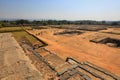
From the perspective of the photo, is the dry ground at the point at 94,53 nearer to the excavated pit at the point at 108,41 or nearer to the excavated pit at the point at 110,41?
the excavated pit at the point at 108,41

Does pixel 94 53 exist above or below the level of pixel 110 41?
below

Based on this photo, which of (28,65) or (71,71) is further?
(28,65)

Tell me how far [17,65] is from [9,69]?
3.31 ft

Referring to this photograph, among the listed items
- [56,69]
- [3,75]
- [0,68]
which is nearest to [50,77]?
[56,69]

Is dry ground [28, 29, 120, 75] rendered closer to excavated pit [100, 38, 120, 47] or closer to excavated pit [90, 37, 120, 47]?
excavated pit [90, 37, 120, 47]

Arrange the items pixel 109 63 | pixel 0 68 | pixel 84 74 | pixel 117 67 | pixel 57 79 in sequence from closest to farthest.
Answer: pixel 57 79 → pixel 84 74 → pixel 0 68 → pixel 117 67 → pixel 109 63

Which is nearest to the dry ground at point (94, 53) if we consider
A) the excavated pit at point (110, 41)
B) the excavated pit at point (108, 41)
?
the excavated pit at point (108, 41)

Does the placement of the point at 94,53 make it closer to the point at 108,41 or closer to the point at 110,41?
the point at 108,41

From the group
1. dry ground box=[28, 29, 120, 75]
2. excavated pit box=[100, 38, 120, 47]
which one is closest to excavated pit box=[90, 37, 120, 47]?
excavated pit box=[100, 38, 120, 47]

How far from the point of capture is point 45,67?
1229cm

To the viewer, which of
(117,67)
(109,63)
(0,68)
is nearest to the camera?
(0,68)

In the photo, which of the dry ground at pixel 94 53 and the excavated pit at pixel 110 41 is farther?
the excavated pit at pixel 110 41

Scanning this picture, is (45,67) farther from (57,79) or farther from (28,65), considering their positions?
(57,79)

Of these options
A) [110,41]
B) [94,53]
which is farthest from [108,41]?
[94,53]
